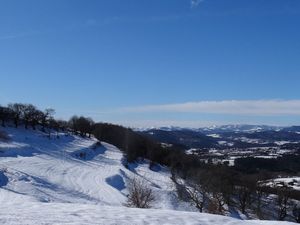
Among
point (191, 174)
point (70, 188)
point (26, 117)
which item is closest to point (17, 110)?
point (26, 117)

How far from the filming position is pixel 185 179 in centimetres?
11238

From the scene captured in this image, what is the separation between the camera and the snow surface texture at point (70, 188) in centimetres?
1902

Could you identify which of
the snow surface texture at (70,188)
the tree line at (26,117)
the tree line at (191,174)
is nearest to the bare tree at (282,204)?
the tree line at (191,174)

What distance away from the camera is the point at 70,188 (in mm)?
63188

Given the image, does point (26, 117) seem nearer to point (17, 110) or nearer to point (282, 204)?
point (17, 110)

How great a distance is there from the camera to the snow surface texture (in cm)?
1902

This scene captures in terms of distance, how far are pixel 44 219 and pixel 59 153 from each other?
93.6 metres

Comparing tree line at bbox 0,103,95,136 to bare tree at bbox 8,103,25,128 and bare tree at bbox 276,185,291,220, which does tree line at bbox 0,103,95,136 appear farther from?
bare tree at bbox 276,185,291,220

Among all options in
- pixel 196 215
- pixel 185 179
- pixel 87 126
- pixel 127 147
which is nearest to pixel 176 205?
pixel 185 179

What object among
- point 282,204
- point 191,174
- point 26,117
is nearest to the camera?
point 282,204

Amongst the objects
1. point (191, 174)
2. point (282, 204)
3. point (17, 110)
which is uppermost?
point (17, 110)

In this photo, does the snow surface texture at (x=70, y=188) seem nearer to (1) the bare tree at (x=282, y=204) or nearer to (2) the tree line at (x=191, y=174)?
(2) the tree line at (x=191, y=174)

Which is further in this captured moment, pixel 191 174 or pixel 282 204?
pixel 191 174

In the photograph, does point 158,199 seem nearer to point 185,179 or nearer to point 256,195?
point 256,195
